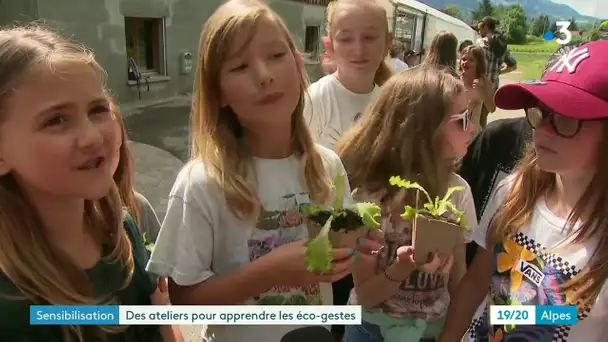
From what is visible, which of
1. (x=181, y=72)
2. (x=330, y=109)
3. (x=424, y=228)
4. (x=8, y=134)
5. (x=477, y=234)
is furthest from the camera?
(x=181, y=72)

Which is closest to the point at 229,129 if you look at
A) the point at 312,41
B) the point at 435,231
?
the point at 435,231

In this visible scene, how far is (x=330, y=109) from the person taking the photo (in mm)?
2342

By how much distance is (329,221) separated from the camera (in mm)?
1156

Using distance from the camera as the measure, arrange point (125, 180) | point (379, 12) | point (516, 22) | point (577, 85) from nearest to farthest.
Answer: point (577, 85), point (125, 180), point (379, 12), point (516, 22)

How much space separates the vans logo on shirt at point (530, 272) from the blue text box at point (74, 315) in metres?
1.00

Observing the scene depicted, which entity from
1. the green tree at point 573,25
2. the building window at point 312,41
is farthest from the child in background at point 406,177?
the building window at point 312,41

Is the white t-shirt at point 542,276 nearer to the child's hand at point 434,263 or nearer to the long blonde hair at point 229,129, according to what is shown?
the child's hand at point 434,263

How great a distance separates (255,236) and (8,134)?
600 millimetres

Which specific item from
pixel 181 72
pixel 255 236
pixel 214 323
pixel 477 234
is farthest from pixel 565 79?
pixel 181 72

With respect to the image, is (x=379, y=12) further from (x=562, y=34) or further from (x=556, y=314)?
(x=556, y=314)

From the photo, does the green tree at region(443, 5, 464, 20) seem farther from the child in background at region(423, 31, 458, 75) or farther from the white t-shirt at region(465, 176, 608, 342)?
the white t-shirt at region(465, 176, 608, 342)

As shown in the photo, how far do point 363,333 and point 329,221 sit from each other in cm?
67

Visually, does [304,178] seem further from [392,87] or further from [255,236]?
[392,87]

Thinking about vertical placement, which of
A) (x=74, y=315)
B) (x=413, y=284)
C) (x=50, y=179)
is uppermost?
(x=50, y=179)
